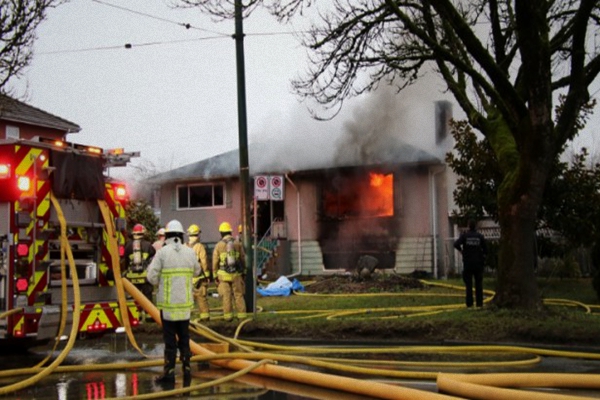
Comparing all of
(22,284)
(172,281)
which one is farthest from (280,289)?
(172,281)

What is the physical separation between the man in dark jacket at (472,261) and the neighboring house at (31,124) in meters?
21.5

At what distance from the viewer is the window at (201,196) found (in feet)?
95.9

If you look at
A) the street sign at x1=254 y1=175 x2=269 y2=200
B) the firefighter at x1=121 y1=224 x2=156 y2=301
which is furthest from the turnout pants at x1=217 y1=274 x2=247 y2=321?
the street sign at x1=254 y1=175 x2=269 y2=200

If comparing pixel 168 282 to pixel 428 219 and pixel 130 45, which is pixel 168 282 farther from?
pixel 428 219

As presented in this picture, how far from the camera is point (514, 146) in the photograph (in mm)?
12953

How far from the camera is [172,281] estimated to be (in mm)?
8055

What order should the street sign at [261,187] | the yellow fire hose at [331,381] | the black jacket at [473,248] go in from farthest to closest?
the black jacket at [473,248], the street sign at [261,187], the yellow fire hose at [331,381]

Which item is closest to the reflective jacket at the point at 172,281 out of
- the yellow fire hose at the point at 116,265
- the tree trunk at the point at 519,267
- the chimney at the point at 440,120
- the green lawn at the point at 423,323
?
the yellow fire hose at the point at 116,265

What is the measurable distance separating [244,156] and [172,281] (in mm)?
6742

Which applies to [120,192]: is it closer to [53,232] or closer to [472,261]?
[53,232]

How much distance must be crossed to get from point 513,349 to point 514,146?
455 cm

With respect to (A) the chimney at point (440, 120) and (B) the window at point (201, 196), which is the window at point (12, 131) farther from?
(A) the chimney at point (440, 120)

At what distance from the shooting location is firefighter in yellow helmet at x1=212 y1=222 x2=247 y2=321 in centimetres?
1357

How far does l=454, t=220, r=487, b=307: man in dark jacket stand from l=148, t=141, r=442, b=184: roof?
10557 mm
